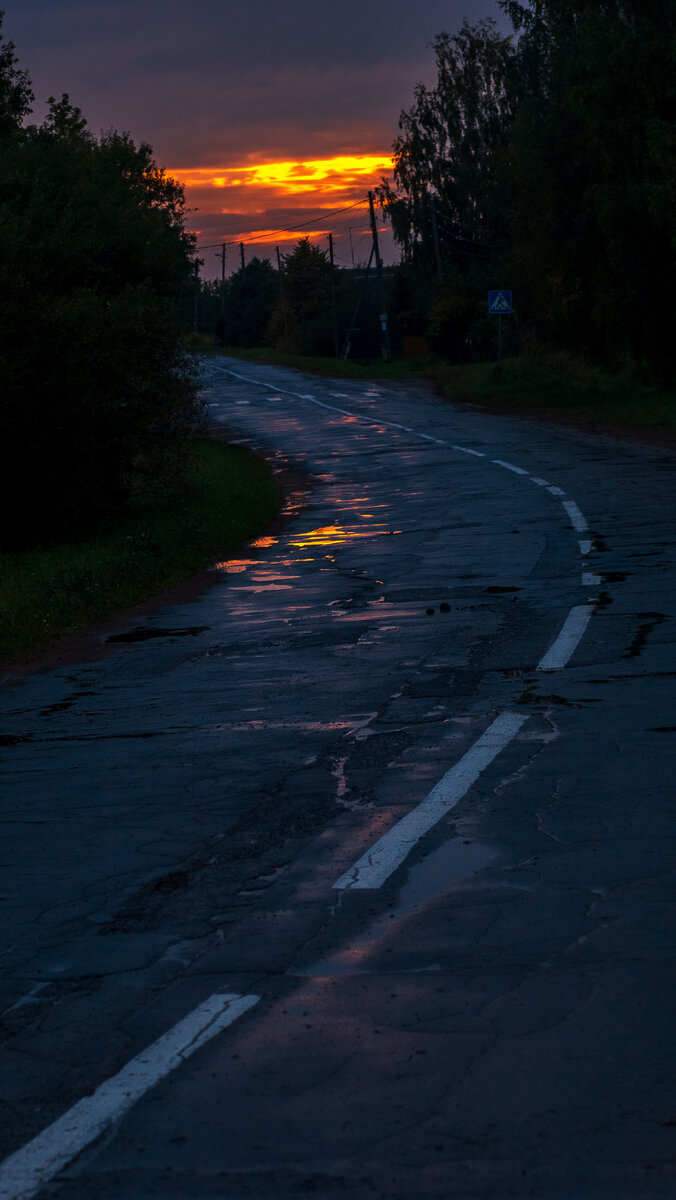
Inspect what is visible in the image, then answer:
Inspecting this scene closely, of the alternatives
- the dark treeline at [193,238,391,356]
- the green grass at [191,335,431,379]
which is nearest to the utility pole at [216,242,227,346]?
the dark treeline at [193,238,391,356]

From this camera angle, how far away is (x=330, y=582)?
1505 centimetres

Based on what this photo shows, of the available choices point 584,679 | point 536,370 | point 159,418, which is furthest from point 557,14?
point 584,679

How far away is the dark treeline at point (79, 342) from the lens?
62.4 feet

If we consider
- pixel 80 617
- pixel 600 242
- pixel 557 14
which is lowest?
pixel 80 617

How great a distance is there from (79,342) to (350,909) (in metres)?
15.3

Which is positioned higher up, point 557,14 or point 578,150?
point 557,14

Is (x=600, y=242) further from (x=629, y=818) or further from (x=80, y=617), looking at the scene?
(x=629, y=818)

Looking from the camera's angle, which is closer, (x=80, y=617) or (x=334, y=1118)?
(x=334, y=1118)

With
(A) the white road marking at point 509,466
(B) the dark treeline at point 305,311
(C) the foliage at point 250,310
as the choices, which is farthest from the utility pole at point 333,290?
(A) the white road marking at point 509,466

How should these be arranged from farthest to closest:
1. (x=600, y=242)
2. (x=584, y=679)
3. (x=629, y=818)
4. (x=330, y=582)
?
(x=600, y=242)
(x=330, y=582)
(x=584, y=679)
(x=629, y=818)

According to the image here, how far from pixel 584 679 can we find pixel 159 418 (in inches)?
573

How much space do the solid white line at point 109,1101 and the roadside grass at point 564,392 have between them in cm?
2192

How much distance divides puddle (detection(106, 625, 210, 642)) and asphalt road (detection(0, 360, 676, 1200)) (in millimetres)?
76

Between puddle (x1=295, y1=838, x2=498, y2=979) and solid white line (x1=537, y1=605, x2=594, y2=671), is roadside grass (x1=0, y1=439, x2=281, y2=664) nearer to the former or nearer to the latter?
solid white line (x1=537, y1=605, x2=594, y2=671)
